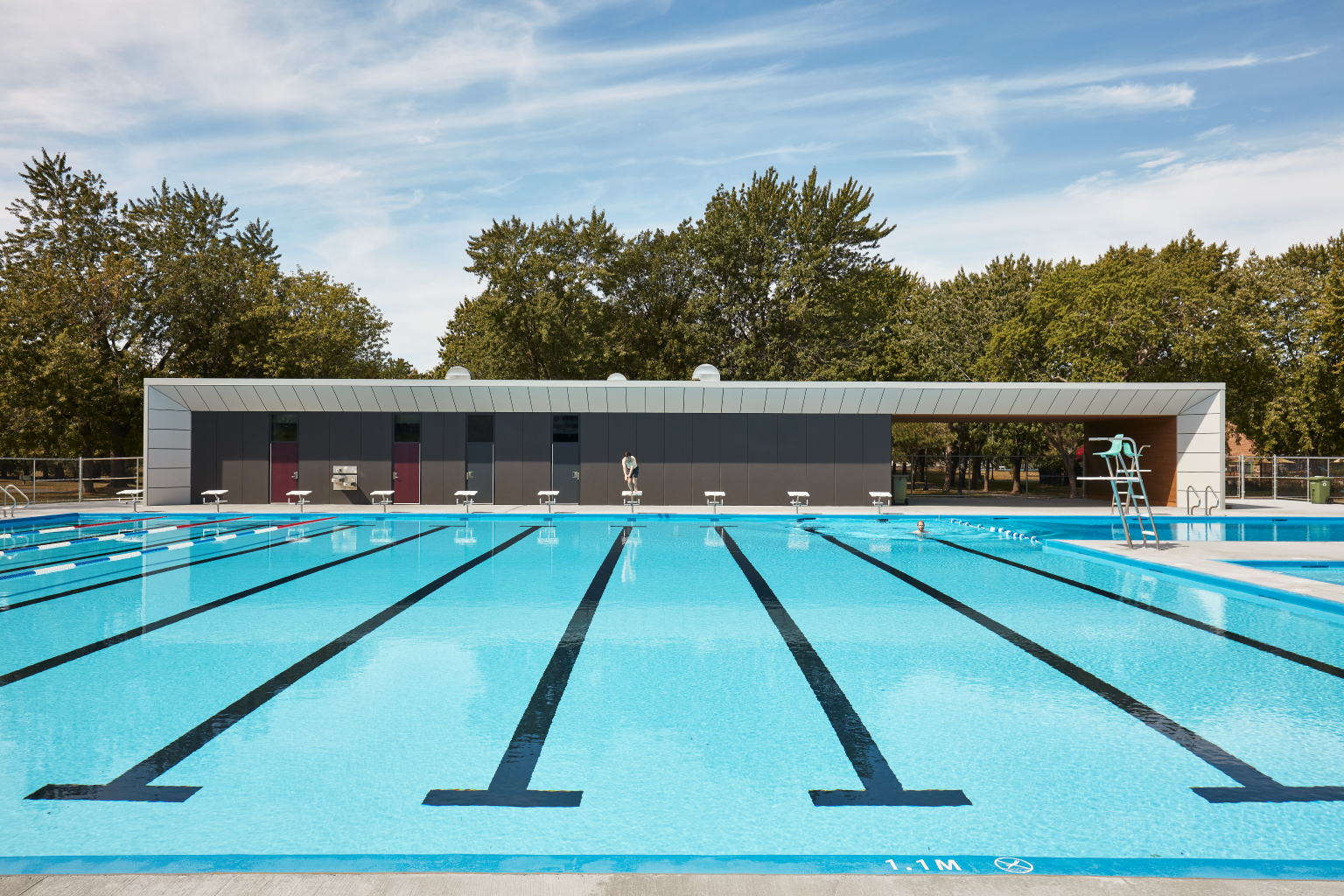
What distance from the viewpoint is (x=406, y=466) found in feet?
80.7

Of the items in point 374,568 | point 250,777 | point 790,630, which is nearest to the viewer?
point 250,777

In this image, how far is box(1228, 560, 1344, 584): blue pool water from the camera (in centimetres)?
1260

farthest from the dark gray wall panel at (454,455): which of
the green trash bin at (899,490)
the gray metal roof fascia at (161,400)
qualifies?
the green trash bin at (899,490)

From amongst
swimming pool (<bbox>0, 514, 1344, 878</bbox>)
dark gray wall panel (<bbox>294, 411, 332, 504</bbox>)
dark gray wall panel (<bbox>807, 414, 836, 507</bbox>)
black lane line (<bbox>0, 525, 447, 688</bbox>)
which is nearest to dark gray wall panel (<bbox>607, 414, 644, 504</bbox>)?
dark gray wall panel (<bbox>807, 414, 836, 507</bbox>)

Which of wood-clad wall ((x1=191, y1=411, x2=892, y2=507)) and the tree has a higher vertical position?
the tree

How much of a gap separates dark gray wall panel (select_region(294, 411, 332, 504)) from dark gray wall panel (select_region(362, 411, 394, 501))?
1.13m

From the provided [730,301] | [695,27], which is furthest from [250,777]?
[730,301]

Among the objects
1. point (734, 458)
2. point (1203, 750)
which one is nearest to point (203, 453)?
point (734, 458)

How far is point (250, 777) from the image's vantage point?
4.71m

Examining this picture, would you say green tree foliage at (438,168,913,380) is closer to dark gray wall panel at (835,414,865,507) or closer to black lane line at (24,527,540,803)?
dark gray wall panel at (835,414,865,507)

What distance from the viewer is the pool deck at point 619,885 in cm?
320

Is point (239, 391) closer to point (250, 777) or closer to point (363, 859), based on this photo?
point (250, 777)

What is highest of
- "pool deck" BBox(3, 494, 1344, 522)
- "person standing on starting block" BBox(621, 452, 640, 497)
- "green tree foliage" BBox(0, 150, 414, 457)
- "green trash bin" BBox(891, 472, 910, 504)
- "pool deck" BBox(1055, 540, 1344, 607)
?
"green tree foliage" BBox(0, 150, 414, 457)

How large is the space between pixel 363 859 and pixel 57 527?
22.1 metres
